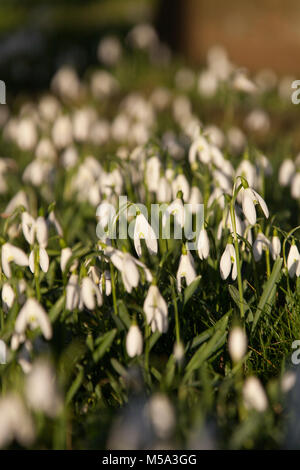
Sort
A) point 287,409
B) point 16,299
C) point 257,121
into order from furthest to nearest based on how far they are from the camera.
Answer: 1. point 257,121
2. point 16,299
3. point 287,409

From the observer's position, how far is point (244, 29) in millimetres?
6645

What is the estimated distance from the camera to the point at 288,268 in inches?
81.6

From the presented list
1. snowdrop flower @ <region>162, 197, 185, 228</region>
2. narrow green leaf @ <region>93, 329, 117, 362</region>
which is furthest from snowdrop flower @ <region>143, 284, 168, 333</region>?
snowdrop flower @ <region>162, 197, 185, 228</region>

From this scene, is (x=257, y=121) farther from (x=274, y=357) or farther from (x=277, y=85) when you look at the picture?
(x=274, y=357)

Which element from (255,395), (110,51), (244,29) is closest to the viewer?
(255,395)

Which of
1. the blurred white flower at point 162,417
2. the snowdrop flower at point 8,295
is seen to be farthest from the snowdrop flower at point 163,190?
the blurred white flower at point 162,417

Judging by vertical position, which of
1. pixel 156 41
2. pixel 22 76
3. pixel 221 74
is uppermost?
pixel 156 41

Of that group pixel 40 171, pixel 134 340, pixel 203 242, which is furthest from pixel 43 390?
pixel 40 171

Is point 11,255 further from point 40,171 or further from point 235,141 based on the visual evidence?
point 235,141

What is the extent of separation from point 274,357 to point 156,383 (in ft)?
1.62

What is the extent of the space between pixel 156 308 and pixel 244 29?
18.4ft

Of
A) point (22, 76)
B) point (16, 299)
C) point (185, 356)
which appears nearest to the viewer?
point (16, 299)

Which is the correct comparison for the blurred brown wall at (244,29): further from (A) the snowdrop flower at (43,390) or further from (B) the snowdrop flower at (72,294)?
(A) the snowdrop flower at (43,390)
